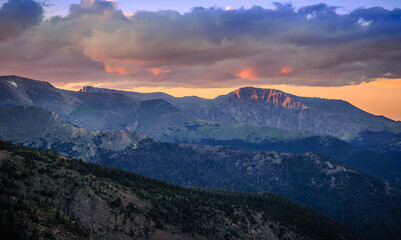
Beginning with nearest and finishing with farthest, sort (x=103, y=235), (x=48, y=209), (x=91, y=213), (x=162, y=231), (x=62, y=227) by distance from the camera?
1. (x=62, y=227)
2. (x=48, y=209)
3. (x=103, y=235)
4. (x=91, y=213)
5. (x=162, y=231)

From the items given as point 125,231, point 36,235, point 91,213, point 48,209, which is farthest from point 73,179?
point 36,235

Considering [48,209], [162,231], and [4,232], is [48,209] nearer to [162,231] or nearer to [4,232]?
[4,232]

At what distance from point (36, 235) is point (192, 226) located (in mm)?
138767

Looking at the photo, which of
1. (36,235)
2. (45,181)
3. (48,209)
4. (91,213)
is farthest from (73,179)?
(36,235)

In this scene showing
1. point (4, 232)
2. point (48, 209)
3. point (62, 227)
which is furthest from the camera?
point (48, 209)

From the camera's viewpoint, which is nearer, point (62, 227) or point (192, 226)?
point (62, 227)

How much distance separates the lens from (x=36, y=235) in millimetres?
70188

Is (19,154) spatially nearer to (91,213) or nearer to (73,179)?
(73,179)

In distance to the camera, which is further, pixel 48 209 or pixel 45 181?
pixel 45 181

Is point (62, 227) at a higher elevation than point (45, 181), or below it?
higher

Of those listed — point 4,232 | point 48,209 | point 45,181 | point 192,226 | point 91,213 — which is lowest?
point 192,226

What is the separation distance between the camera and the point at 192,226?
655 ft

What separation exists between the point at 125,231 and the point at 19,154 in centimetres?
8619

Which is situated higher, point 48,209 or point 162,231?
point 48,209
